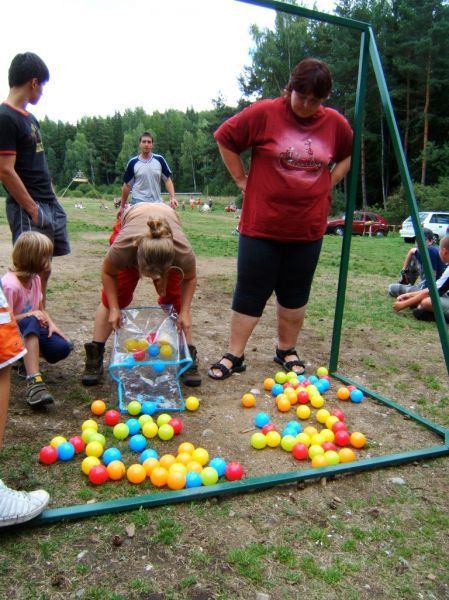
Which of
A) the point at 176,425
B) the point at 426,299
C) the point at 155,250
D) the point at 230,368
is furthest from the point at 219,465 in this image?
the point at 426,299

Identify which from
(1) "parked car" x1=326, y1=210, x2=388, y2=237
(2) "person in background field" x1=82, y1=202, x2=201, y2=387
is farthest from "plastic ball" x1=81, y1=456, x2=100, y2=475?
(1) "parked car" x1=326, y1=210, x2=388, y2=237

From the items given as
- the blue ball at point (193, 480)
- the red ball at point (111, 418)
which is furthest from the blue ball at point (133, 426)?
the blue ball at point (193, 480)

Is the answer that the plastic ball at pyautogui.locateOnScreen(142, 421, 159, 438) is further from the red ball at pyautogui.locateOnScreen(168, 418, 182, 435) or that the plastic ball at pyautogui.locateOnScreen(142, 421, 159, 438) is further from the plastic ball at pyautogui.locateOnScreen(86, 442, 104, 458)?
the plastic ball at pyautogui.locateOnScreen(86, 442, 104, 458)

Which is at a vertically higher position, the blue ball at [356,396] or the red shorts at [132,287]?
the red shorts at [132,287]

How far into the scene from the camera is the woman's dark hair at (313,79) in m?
3.09

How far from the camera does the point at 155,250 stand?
2.82 meters

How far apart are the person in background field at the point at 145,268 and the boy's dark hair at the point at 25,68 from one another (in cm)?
102

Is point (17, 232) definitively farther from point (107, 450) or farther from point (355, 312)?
point (355, 312)

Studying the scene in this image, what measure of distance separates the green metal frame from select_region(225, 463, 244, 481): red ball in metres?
0.12

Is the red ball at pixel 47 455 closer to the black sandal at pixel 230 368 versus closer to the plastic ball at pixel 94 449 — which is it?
the plastic ball at pixel 94 449

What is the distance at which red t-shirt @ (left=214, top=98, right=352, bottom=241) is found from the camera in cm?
331

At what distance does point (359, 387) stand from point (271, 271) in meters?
1.06

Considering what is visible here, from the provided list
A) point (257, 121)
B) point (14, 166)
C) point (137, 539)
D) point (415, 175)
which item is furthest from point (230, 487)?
point (415, 175)

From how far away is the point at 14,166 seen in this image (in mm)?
3354
